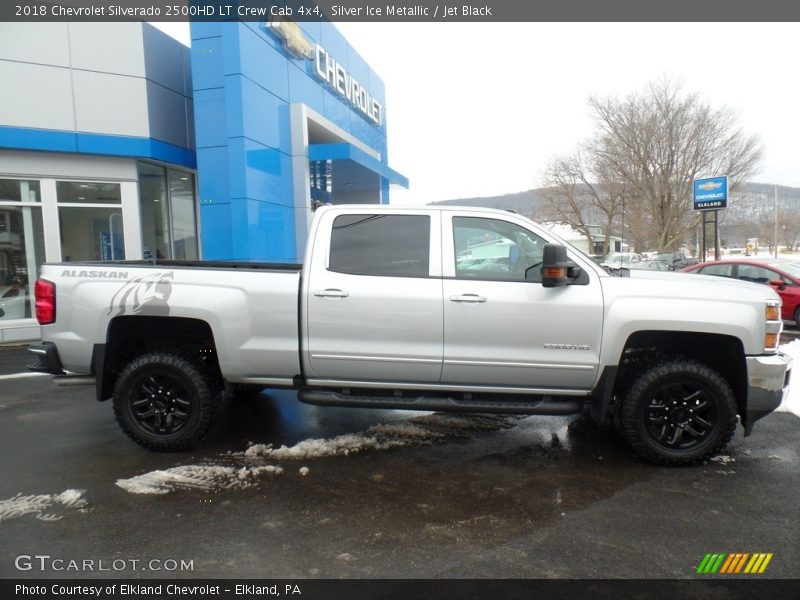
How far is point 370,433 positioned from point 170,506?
190cm

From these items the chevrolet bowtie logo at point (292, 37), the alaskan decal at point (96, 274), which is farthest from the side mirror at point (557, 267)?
the chevrolet bowtie logo at point (292, 37)

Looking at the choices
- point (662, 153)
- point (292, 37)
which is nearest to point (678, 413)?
point (292, 37)

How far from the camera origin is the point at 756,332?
3990mm

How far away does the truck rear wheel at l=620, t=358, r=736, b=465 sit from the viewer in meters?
4.06

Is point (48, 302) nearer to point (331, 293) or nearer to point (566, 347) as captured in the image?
point (331, 293)

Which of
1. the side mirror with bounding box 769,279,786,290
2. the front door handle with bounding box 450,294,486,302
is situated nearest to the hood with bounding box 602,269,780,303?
the front door handle with bounding box 450,294,486,302

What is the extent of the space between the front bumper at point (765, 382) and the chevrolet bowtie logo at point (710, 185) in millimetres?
17519

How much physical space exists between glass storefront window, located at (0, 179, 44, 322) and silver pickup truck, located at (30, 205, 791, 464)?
8.25 metres

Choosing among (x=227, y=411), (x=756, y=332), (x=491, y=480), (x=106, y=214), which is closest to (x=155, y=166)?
(x=106, y=214)

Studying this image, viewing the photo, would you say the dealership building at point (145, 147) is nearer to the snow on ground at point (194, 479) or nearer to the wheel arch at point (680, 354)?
the snow on ground at point (194, 479)

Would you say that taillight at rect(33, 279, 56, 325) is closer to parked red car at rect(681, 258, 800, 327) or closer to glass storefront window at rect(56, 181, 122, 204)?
glass storefront window at rect(56, 181, 122, 204)

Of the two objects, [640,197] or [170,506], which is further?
[640,197]

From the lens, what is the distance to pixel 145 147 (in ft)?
38.6
